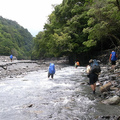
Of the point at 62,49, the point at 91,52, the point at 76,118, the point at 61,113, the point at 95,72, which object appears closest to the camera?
the point at 76,118

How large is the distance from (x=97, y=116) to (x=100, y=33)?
14331 mm

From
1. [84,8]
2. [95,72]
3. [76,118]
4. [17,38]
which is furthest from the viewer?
[17,38]

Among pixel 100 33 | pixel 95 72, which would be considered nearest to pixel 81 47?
pixel 100 33

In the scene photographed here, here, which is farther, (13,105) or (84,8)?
(84,8)

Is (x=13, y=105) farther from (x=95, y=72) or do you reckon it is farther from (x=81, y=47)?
(x=81, y=47)

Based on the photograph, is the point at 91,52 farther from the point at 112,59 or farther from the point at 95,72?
the point at 95,72

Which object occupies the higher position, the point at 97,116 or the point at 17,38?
the point at 17,38

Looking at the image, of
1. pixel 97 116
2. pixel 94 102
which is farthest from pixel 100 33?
pixel 97 116

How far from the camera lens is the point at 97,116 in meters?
4.23

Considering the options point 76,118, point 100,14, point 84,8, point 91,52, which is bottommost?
point 76,118

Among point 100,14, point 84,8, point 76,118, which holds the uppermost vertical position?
point 84,8

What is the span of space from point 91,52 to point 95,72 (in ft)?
90.2

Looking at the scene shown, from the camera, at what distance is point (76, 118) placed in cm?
415

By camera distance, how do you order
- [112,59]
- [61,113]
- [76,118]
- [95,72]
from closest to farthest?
[76,118] < [61,113] < [95,72] < [112,59]
